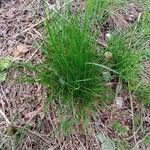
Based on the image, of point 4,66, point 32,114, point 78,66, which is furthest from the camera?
point 4,66

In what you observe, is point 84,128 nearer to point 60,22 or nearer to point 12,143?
point 12,143

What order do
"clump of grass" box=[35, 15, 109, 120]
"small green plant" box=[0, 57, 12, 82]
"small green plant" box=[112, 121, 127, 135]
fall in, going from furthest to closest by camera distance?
"small green plant" box=[0, 57, 12, 82] → "small green plant" box=[112, 121, 127, 135] → "clump of grass" box=[35, 15, 109, 120]

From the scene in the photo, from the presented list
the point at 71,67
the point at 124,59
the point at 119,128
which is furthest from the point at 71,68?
the point at 119,128

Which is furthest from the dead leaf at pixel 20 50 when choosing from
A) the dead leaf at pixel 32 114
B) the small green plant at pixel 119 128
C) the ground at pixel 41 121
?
the small green plant at pixel 119 128

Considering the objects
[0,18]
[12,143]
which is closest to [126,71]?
[12,143]

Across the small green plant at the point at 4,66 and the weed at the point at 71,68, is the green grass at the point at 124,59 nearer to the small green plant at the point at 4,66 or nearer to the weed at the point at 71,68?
the weed at the point at 71,68

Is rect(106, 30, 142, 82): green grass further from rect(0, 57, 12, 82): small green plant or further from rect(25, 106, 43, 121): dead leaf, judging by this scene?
rect(0, 57, 12, 82): small green plant

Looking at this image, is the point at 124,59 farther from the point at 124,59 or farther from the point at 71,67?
the point at 71,67

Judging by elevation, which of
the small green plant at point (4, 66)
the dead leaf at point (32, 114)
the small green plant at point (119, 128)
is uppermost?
the small green plant at point (4, 66)

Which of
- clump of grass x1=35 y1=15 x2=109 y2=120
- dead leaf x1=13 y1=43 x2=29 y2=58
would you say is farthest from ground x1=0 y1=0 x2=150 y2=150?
clump of grass x1=35 y1=15 x2=109 y2=120
